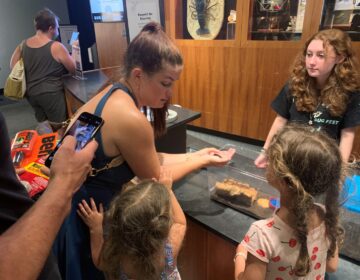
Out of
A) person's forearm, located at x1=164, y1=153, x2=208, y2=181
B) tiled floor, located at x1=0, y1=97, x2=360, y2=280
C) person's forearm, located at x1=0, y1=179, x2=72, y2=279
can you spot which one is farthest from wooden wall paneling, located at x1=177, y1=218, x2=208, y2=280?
person's forearm, located at x1=0, y1=179, x2=72, y2=279

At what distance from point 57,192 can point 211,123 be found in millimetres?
3269

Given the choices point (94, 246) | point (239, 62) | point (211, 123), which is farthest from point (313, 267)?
point (211, 123)

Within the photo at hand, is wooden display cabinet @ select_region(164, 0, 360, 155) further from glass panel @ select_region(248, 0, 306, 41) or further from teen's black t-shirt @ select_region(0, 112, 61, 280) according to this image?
teen's black t-shirt @ select_region(0, 112, 61, 280)

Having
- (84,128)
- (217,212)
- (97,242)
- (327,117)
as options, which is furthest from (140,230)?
(327,117)

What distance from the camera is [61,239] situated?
1.06 m

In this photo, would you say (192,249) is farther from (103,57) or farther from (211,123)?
(103,57)

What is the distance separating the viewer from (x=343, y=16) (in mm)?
2680

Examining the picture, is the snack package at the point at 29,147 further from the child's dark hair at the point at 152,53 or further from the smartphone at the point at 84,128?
the child's dark hair at the point at 152,53

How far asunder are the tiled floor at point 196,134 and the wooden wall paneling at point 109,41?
161 centimetres

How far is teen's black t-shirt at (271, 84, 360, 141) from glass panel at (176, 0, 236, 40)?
71.4 inches

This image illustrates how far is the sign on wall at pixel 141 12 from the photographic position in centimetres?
290

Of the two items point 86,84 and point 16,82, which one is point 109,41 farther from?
point 16,82

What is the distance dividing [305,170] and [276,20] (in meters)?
2.76

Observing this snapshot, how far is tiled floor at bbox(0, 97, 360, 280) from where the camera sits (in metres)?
1.06
